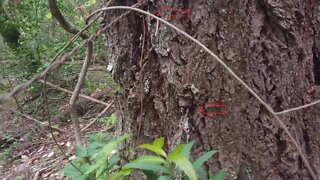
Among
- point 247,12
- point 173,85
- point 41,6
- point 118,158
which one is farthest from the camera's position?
point 41,6

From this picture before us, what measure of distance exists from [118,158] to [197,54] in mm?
684

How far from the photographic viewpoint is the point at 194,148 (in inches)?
57.2

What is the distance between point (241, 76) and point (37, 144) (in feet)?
12.0

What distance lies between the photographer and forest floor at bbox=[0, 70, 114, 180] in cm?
365

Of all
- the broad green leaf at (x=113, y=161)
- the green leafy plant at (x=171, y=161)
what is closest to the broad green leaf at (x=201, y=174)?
the green leafy plant at (x=171, y=161)

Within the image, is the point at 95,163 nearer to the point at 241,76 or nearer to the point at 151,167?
the point at 151,167

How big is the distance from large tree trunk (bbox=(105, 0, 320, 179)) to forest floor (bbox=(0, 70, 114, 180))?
6.58 feet

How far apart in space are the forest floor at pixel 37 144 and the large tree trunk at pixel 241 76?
6.58 ft

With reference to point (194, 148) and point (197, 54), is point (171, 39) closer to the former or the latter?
point (197, 54)

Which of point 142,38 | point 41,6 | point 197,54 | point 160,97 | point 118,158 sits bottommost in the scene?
point 118,158

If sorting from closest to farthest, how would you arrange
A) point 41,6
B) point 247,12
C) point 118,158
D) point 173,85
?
point 247,12 → point 173,85 → point 118,158 → point 41,6

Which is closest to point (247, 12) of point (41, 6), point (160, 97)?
point (160, 97)

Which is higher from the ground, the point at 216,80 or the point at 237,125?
the point at 216,80

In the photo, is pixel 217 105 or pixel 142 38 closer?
pixel 217 105
